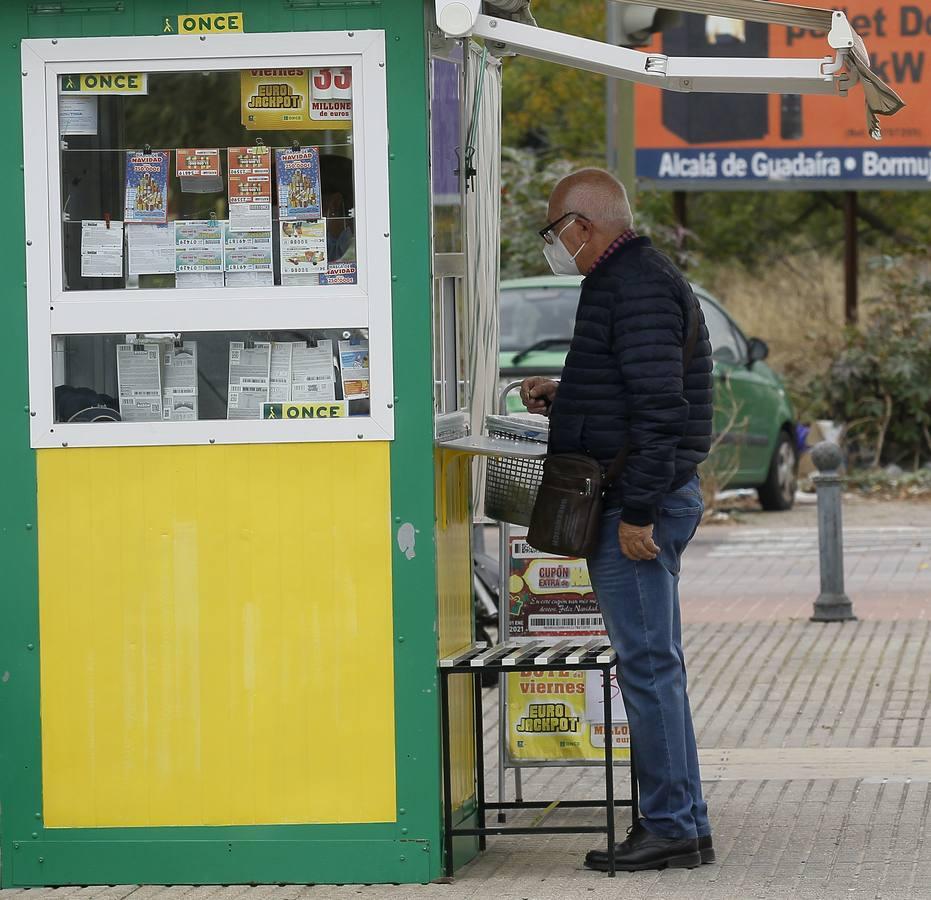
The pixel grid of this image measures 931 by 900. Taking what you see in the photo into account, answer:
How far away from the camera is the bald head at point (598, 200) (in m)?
5.56

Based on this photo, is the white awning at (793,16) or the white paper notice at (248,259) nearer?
the white awning at (793,16)

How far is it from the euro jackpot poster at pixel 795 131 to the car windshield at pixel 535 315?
Result: 699cm

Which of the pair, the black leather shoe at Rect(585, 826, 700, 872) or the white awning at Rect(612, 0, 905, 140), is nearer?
the white awning at Rect(612, 0, 905, 140)

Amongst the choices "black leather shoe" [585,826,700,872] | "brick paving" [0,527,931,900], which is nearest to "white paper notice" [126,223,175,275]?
"brick paving" [0,527,931,900]

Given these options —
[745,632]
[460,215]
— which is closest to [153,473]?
[460,215]

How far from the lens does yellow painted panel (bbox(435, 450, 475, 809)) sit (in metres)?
5.57

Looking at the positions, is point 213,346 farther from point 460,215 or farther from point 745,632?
point 745,632

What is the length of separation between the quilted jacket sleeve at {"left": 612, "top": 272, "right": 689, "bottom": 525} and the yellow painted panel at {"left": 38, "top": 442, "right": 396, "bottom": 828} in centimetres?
73

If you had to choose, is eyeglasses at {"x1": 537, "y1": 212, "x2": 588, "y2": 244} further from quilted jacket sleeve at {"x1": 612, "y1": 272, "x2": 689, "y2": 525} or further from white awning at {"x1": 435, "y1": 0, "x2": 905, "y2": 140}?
white awning at {"x1": 435, "y1": 0, "x2": 905, "y2": 140}

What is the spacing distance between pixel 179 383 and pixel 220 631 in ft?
2.44

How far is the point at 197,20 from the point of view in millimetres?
5414

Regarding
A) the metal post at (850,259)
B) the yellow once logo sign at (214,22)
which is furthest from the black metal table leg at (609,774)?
the metal post at (850,259)

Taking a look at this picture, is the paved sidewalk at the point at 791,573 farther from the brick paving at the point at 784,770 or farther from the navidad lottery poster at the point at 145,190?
the navidad lottery poster at the point at 145,190

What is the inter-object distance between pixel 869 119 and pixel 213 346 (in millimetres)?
2047
